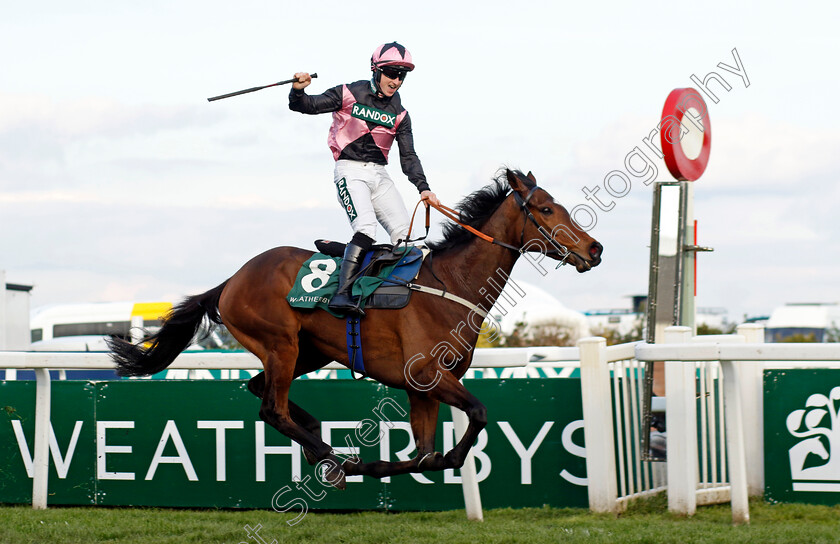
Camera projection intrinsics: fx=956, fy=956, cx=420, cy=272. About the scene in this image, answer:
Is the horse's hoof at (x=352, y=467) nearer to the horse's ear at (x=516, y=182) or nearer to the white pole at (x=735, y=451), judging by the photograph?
the horse's ear at (x=516, y=182)

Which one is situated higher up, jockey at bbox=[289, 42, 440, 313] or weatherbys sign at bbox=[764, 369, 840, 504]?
jockey at bbox=[289, 42, 440, 313]

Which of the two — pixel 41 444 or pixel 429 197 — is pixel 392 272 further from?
pixel 41 444

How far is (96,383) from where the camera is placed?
625 cm

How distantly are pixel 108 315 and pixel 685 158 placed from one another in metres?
18.8

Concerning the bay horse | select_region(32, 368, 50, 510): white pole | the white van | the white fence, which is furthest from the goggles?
the white van

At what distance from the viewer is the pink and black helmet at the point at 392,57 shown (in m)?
5.07

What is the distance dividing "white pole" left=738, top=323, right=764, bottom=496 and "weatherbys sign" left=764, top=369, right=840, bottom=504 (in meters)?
0.07

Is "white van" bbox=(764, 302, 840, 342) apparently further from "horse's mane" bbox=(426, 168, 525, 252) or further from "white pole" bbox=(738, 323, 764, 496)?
"horse's mane" bbox=(426, 168, 525, 252)

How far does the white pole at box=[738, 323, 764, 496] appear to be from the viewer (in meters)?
5.57

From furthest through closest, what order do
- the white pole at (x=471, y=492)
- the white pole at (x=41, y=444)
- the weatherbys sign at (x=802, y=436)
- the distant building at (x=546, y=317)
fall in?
the distant building at (x=546, y=317), the white pole at (x=41, y=444), the white pole at (x=471, y=492), the weatherbys sign at (x=802, y=436)

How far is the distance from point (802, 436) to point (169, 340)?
3.68 meters

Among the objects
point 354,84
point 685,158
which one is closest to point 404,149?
point 354,84

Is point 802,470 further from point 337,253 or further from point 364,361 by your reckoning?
point 337,253

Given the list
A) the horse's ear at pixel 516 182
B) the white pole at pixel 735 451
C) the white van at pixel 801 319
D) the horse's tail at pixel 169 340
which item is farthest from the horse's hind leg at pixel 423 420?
the white van at pixel 801 319
